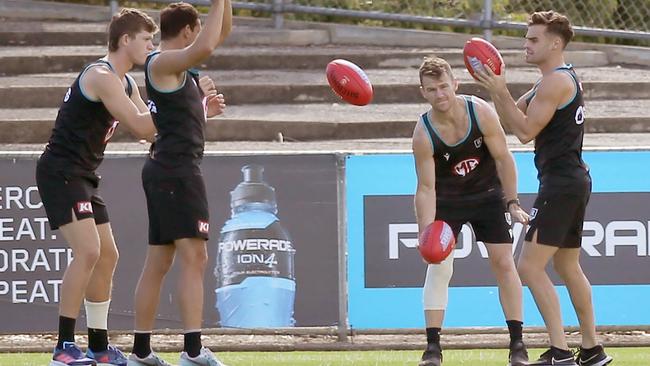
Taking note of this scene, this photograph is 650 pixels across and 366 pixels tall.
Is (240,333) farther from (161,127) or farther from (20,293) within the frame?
(161,127)

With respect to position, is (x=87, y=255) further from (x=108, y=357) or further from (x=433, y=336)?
(x=433, y=336)

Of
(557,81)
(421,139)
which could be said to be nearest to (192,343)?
(421,139)

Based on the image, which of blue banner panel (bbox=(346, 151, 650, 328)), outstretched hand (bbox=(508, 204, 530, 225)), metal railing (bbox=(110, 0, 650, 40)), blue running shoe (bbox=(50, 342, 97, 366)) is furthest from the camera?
metal railing (bbox=(110, 0, 650, 40))

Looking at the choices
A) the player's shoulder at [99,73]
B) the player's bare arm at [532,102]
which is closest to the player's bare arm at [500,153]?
the player's bare arm at [532,102]

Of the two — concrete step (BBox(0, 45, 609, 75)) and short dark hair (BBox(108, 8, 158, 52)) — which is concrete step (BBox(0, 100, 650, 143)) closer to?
concrete step (BBox(0, 45, 609, 75))

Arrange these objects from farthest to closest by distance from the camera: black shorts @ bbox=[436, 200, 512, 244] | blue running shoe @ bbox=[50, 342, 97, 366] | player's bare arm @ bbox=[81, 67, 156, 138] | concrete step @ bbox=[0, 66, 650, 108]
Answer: concrete step @ bbox=[0, 66, 650, 108] → black shorts @ bbox=[436, 200, 512, 244] → blue running shoe @ bbox=[50, 342, 97, 366] → player's bare arm @ bbox=[81, 67, 156, 138]

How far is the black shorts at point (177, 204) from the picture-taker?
7.45m

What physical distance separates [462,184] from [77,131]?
2332 millimetres

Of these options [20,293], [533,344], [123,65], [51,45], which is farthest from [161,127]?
[51,45]

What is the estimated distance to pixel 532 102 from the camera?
299 inches

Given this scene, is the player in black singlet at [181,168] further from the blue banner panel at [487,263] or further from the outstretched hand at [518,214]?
the blue banner panel at [487,263]

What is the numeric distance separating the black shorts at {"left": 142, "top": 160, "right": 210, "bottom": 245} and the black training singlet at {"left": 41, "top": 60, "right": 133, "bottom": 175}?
0.44 m

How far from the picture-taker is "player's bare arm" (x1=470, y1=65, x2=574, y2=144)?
7488 millimetres

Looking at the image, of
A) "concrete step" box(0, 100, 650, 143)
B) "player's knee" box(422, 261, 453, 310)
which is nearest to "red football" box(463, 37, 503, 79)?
"player's knee" box(422, 261, 453, 310)
